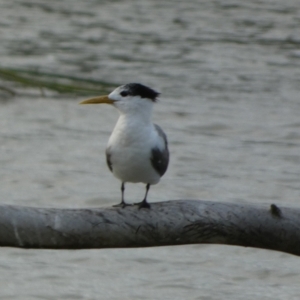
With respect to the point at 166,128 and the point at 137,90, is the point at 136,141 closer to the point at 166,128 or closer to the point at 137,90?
the point at 137,90

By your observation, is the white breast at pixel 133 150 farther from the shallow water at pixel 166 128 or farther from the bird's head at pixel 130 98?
the shallow water at pixel 166 128

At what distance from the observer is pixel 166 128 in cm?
1366

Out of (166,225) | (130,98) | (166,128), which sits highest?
(130,98)

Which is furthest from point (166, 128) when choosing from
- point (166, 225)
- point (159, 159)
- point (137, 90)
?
point (166, 225)

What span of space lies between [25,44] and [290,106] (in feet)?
18.0

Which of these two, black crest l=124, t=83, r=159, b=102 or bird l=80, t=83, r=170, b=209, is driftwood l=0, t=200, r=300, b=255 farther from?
black crest l=124, t=83, r=159, b=102

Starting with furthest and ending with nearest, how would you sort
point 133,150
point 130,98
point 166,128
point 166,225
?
1. point 166,128
2. point 130,98
3. point 133,150
4. point 166,225

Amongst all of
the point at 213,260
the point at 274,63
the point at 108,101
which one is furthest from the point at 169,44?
the point at 108,101

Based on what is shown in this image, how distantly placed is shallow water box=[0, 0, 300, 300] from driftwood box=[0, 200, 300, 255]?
127 inches

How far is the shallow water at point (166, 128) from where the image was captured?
8781mm

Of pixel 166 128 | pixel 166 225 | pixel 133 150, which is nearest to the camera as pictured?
pixel 166 225

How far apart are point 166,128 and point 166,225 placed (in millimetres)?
8546

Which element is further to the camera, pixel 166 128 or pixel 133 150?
pixel 166 128

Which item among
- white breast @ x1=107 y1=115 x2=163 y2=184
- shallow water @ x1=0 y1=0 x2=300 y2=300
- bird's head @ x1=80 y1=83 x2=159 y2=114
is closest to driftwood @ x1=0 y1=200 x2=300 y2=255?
white breast @ x1=107 y1=115 x2=163 y2=184
